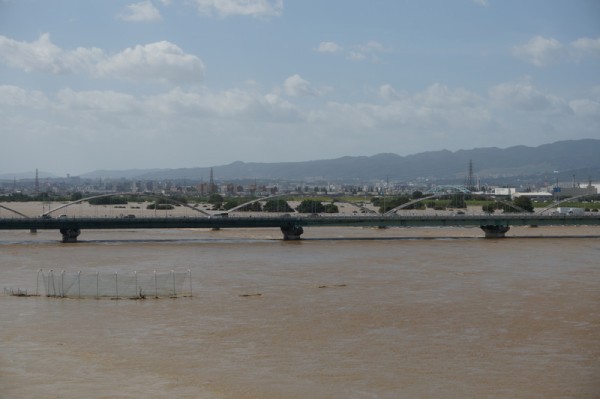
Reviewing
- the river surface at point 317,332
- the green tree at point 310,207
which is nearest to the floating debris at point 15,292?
the river surface at point 317,332

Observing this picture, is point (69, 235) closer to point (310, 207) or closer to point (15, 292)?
point (15, 292)

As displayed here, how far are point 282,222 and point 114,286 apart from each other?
2131cm

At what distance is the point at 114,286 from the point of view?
75.7ft

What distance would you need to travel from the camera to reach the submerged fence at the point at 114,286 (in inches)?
871

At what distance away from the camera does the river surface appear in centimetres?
1391

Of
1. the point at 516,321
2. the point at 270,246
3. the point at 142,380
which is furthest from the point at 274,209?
the point at 142,380

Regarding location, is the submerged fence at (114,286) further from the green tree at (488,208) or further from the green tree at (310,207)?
the green tree at (488,208)

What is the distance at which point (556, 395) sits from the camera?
13.3 meters

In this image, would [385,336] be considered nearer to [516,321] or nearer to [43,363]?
[516,321]

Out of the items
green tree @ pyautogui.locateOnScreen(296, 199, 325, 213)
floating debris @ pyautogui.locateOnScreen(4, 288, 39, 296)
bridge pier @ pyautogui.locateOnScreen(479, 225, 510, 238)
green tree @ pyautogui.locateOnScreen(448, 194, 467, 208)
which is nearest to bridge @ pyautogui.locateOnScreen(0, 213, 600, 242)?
bridge pier @ pyautogui.locateOnScreen(479, 225, 510, 238)

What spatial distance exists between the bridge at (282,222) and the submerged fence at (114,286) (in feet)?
56.3

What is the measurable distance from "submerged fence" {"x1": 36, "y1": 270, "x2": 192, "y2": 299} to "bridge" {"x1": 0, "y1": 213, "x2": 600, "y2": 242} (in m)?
17.2

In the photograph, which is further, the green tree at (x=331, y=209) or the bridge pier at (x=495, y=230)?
the green tree at (x=331, y=209)

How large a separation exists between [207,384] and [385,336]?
479 cm
